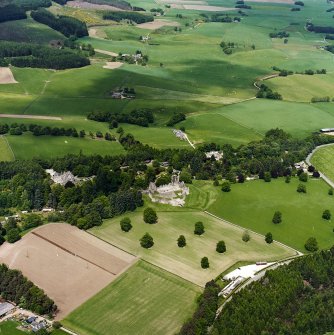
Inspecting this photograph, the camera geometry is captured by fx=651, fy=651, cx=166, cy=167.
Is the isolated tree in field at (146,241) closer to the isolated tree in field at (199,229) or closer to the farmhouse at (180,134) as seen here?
the isolated tree in field at (199,229)

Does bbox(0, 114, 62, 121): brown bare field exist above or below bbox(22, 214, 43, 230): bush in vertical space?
below

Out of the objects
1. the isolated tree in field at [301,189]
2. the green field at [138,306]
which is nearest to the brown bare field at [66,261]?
the green field at [138,306]

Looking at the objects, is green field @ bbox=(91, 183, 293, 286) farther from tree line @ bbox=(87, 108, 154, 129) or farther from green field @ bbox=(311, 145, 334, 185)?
tree line @ bbox=(87, 108, 154, 129)

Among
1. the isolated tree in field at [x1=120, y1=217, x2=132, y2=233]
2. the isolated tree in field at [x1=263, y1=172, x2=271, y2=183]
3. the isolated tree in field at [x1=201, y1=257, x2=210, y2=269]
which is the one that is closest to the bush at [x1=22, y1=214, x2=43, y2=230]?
the isolated tree in field at [x1=120, y1=217, x2=132, y2=233]

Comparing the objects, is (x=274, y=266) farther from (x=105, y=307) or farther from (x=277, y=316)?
(x=105, y=307)

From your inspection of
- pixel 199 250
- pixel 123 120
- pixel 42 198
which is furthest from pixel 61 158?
pixel 199 250

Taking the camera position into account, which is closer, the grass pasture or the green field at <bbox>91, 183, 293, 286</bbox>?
the grass pasture
